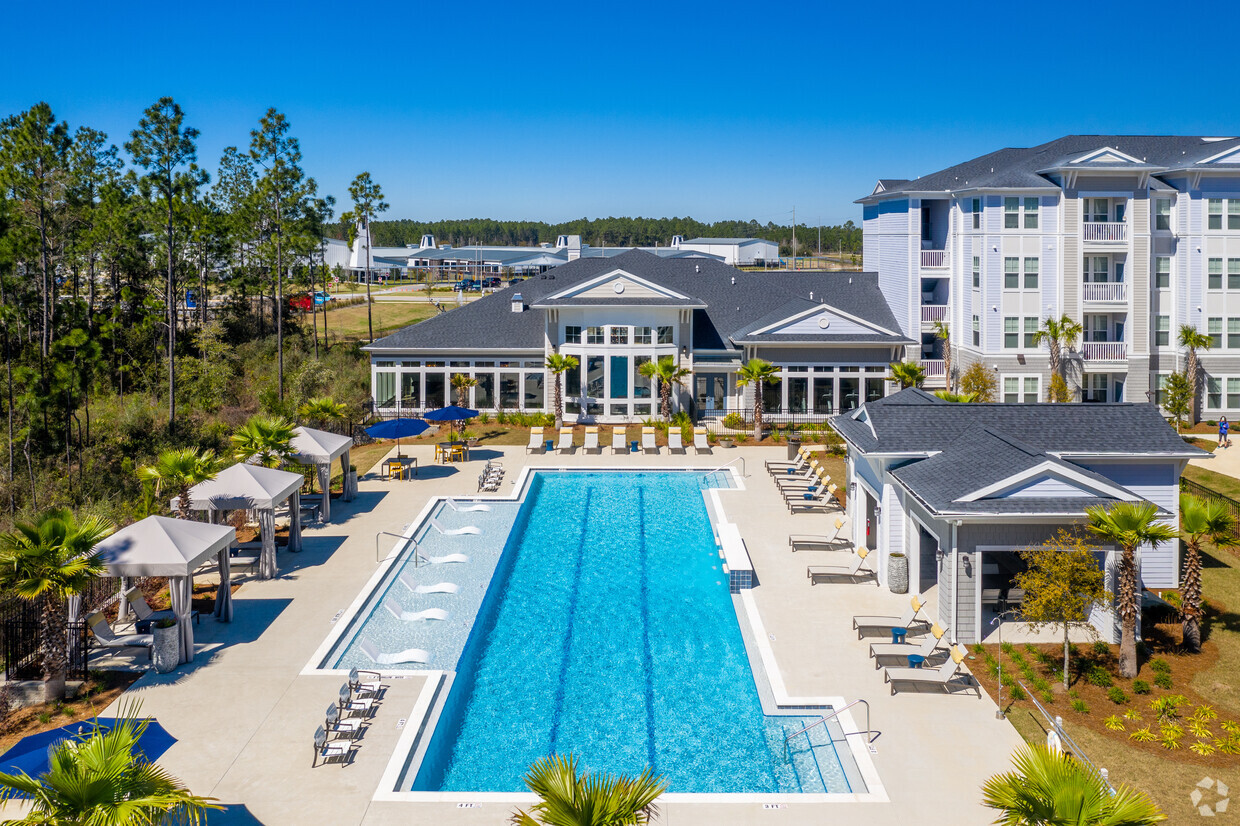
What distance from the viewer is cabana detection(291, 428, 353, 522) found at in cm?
2425

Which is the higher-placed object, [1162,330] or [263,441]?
[1162,330]

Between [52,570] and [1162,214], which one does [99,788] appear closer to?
[52,570]

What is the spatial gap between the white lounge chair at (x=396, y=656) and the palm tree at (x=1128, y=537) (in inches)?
438

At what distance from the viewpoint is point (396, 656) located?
53.2 feet

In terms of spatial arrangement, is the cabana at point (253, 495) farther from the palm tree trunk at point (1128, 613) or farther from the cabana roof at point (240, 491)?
the palm tree trunk at point (1128, 613)

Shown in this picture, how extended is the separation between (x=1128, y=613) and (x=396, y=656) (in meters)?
11.9

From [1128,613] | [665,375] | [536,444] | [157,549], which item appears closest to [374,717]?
[157,549]

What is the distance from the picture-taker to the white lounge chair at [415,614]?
59.7ft

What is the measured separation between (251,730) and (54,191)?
21.0 metres

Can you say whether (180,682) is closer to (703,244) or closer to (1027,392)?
(1027,392)

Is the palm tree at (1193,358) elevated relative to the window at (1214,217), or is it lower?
lower

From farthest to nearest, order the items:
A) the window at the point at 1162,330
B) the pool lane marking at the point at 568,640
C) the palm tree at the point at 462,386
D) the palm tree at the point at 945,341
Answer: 1. the palm tree at the point at 945,341
2. the palm tree at the point at 462,386
3. the window at the point at 1162,330
4. the pool lane marking at the point at 568,640

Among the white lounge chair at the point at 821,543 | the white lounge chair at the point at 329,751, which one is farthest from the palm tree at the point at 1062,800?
the white lounge chair at the point at 821,543

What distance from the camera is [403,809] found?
1154 cm
